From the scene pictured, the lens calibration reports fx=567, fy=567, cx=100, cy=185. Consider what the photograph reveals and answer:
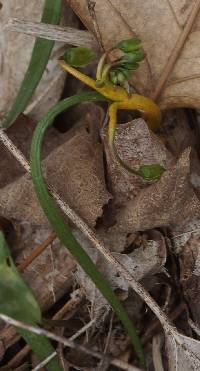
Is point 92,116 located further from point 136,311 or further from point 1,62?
point 136,311

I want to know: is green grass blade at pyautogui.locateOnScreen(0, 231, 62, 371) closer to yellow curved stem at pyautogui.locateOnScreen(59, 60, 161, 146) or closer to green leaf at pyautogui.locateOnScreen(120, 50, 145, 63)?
yellow curved stem at pyautogui.locateOnScreen(59, 60, 161, 146)

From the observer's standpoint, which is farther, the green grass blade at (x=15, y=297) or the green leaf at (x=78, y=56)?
the green leaf at (x=78, y=56)

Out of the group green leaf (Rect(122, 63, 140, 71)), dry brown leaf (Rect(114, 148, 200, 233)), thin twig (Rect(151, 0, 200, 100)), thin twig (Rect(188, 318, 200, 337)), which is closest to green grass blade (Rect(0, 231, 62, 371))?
dry brown leaf (Rect(114, 148, 200, 233))

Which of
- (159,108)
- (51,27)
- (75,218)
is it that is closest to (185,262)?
(75,218)

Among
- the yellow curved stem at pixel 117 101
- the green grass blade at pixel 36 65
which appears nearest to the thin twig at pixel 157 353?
the yellow curved stem at pixel 117 101

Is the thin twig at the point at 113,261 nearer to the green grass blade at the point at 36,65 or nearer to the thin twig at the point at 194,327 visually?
the thin twig at the point at 194,327

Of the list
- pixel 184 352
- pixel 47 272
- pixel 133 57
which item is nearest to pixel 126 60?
pixel 133 57
